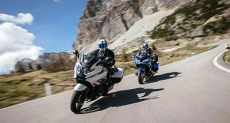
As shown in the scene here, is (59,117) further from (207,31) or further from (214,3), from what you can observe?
(214,3)

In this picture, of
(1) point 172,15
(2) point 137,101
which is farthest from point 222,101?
(1) point 172,15

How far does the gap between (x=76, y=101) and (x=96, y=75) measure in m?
1.10

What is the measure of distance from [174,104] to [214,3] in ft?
376

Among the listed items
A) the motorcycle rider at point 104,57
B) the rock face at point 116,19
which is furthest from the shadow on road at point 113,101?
the rock face at point 116,19

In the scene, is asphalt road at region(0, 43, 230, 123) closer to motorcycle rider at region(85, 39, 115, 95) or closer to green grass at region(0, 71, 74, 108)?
motorcycle rider at region(85, 39, 115, 95)

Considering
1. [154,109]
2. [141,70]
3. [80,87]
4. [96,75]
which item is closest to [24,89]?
[141,70]

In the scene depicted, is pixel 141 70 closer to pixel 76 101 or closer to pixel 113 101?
pixel 113 101

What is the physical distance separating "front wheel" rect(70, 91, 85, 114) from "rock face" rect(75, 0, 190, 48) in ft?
446

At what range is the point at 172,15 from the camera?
415ft

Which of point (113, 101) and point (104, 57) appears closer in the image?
point (113, 101)

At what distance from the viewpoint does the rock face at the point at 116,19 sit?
157050 mm

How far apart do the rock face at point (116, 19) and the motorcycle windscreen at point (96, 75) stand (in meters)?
135

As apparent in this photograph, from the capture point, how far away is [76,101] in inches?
364

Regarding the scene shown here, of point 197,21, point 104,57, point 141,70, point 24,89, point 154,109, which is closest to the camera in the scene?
point 154,109
